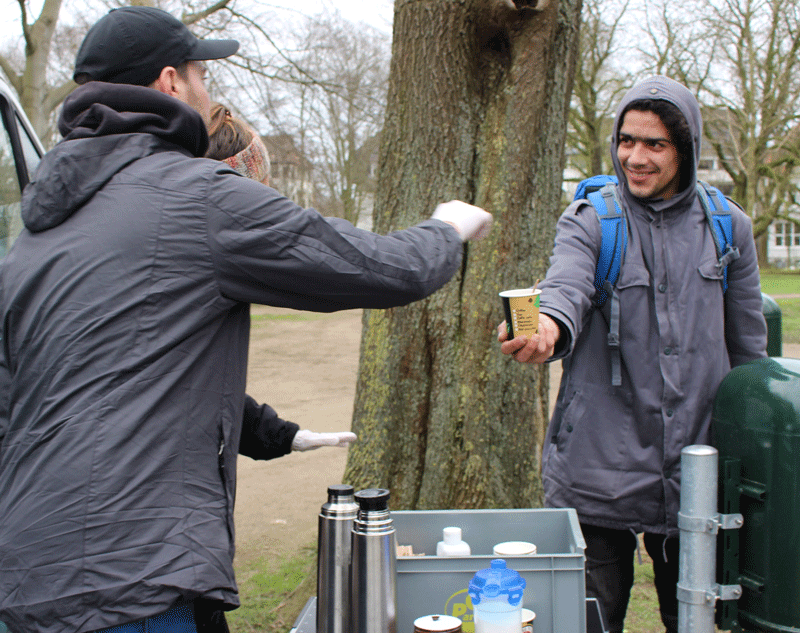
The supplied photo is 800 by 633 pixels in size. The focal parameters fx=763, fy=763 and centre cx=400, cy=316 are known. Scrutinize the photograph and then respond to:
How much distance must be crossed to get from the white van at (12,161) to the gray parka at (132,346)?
1.58 meters

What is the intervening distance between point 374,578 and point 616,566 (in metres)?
1.02

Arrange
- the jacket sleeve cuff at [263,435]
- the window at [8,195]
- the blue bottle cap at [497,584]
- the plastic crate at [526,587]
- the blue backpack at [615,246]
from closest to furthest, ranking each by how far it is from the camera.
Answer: the blue bottle cap at [497,584]
the plastic crate at [526,587]
the jacket sleeve cuff at [263,435]
the blue backpack at [615,246]
the window at [8,195]

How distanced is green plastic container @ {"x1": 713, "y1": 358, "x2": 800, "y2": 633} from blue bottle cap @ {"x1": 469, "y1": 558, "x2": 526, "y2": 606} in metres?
0.77

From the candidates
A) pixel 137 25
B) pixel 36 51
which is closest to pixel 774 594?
pixel 137 25

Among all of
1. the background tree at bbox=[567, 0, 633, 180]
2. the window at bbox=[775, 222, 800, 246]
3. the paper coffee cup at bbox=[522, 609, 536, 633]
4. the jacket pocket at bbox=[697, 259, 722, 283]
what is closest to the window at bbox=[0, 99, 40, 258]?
the paper coffee cup at bbox=[522, 609, 536, 633]

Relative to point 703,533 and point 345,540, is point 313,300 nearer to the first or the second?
point 345,540

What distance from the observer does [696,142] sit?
2365 millimetres

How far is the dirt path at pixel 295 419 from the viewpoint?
527cm

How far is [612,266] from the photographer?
2.32 metres

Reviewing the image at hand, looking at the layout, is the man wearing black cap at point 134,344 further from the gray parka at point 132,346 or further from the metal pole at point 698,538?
the metal pole at point 698,538

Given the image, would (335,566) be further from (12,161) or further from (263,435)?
(12,161)

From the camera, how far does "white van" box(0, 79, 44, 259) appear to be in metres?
3.03

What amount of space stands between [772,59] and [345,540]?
26.4m

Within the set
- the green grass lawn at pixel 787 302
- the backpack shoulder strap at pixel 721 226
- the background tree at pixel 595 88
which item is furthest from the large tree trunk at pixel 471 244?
the background tree at pixel 595 88
